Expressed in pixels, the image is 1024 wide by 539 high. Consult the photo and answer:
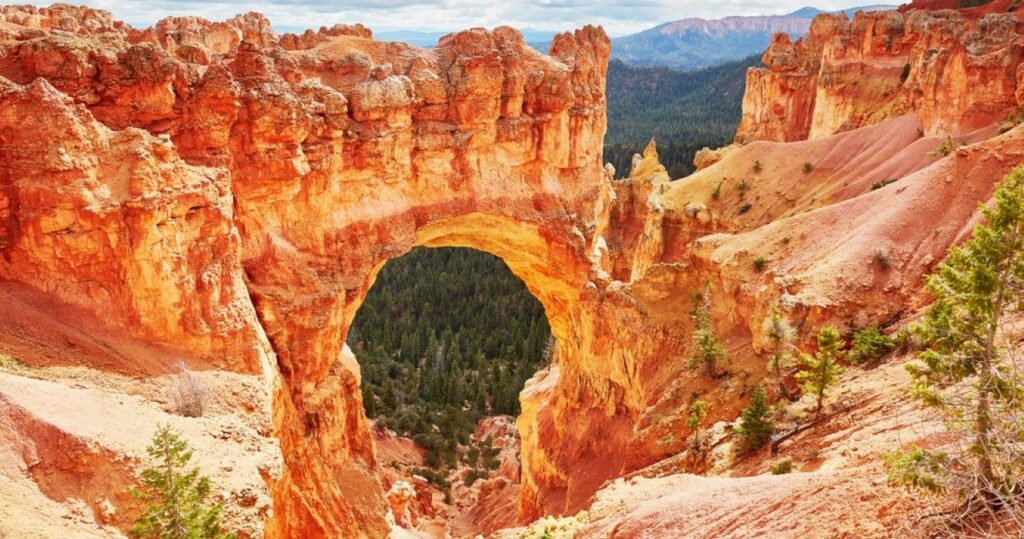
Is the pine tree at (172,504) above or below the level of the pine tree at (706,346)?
above

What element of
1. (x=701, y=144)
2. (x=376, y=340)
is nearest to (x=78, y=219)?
(x=376, y=340)

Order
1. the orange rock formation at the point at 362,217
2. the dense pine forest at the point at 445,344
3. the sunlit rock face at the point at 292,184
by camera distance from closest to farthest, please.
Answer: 1. the sunlit rock face at the point at 292,184
2. the orange rock formation at the point at 362,217
3. the dense pine forest at the point at 445,344

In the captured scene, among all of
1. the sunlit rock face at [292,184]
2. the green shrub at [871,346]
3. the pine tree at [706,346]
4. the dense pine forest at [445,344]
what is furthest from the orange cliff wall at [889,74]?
the dense pine forest at [445,344]

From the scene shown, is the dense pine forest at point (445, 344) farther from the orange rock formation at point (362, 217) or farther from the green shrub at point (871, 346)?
the green shrub at point (871, 346)

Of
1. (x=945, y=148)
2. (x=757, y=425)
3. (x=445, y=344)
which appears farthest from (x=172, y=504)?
(x=445, y=344)

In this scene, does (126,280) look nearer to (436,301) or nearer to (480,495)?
(480,495)

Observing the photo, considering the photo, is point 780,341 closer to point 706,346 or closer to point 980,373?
point 706,346
